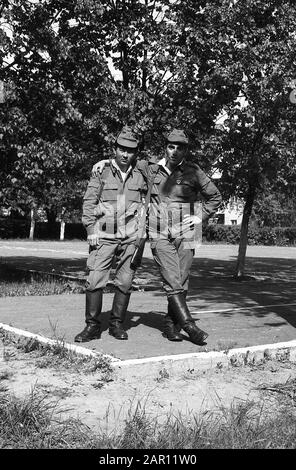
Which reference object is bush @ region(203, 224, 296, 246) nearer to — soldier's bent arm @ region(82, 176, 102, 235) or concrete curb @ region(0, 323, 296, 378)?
soldier's bent arm @ region(82, 176, 102, 235)

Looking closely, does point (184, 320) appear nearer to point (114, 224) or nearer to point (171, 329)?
point (171, 329)

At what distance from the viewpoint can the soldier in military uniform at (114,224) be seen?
6000 mm

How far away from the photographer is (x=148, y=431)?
3.38 meters

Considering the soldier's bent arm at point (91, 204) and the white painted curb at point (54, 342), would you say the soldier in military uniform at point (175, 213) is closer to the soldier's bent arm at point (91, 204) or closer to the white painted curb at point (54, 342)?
the soldier's bent arm at point (91, 204)

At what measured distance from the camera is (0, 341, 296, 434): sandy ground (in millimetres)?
3902

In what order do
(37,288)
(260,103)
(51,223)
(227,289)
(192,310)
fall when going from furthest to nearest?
(51,223) < (260,103) < (227,289) < (37,288) < (192,310)

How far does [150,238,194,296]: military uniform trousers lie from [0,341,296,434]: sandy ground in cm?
113

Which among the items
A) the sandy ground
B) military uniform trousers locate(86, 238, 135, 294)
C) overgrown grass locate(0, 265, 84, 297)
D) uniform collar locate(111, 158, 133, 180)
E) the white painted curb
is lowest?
overgrown grass locate(0, 265, 84, 297)

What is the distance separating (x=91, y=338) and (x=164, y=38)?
873 centimetres

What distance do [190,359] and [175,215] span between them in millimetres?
1630

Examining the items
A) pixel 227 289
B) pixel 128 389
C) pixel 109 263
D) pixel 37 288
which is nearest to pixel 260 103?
pixel 227 289

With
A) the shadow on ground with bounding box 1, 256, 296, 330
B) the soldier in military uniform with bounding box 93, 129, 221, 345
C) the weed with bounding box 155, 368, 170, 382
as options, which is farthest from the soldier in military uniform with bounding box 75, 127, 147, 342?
the weed with bounding box 155, 368, 170, 382

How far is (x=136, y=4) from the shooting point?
13289 millimetres

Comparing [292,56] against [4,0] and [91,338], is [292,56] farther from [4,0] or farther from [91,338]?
[91,338]
